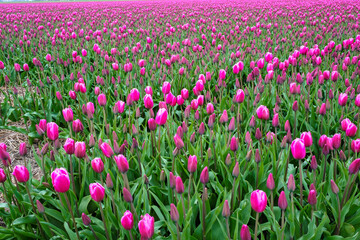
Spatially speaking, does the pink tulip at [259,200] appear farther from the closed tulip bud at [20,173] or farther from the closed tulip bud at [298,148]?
the closed tulip bud at [20,173]

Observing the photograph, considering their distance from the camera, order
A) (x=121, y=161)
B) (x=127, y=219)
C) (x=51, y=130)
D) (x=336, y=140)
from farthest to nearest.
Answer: (x=51, y=130), (x=336, y=140), (x=121, y=161), (x=127, y=219)

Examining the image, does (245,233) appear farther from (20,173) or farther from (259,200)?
(20,173)

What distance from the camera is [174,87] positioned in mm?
4133

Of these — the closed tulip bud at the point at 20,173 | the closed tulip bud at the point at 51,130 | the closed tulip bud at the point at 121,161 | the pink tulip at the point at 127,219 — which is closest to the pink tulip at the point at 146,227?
the pink tulip at the point at 127,219

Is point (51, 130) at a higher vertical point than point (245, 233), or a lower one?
higher

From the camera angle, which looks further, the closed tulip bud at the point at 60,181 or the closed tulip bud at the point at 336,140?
the closed tulip bud at the point at 336,140

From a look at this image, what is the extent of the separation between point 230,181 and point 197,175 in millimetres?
280

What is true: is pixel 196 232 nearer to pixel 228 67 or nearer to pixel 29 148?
pixel 29 148

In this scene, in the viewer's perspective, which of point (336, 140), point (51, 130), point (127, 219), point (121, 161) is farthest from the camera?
point (51, 130)

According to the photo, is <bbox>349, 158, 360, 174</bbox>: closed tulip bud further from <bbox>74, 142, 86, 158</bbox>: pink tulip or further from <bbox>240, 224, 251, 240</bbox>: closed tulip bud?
<bbox>74, 142, 86, 158</bbox>: pink tulip

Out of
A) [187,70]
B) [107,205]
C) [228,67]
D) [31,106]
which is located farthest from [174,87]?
[107,205]

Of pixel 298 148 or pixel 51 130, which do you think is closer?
pixel 298 148

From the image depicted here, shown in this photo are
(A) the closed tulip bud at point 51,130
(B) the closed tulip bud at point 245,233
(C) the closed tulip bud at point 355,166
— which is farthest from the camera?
(A) the closed tulip bud at point 51,130

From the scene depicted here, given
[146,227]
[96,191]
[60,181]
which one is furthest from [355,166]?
[60,181]
